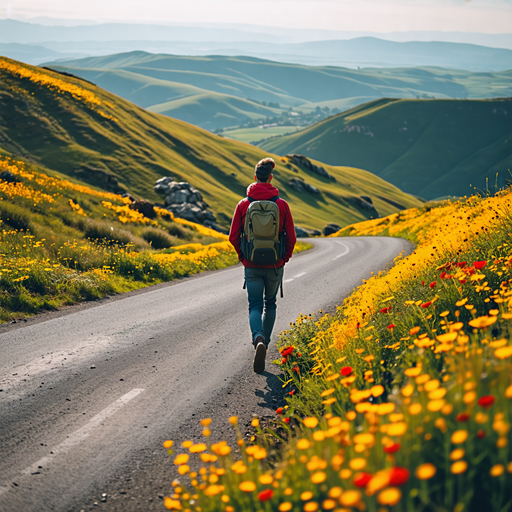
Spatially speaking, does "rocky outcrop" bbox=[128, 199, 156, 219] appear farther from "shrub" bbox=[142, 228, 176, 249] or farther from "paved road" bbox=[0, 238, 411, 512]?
"paved road" bbox=[0, 238, 411, 512]

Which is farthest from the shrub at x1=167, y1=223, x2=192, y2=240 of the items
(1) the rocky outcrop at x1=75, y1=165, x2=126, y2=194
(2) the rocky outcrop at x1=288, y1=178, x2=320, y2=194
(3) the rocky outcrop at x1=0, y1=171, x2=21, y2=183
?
(2) the rocky outcrop at x1=288, y1=178, x2=320, y2=194

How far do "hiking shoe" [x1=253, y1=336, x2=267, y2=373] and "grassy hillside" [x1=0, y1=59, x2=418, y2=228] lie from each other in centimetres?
3068

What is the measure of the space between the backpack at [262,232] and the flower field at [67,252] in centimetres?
564

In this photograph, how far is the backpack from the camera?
19.6 feet

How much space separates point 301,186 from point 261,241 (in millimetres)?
86768

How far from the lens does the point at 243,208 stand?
620cm

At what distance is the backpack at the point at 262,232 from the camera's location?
5.98m

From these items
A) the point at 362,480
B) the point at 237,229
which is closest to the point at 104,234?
the point at 237,229

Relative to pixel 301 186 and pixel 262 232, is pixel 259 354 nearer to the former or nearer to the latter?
pixel 262 232

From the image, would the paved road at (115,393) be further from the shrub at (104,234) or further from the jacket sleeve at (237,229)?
the shrub at (104,234)

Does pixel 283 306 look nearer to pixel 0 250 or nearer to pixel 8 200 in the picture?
pixel 0 250

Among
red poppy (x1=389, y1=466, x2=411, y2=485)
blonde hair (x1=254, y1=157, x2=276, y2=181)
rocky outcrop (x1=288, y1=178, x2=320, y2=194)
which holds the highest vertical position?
blonde hair (x1=254, y1=157, x2=276, y2=181)

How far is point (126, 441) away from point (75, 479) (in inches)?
26.9

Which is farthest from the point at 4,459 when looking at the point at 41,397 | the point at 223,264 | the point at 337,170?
the point at 337,170
